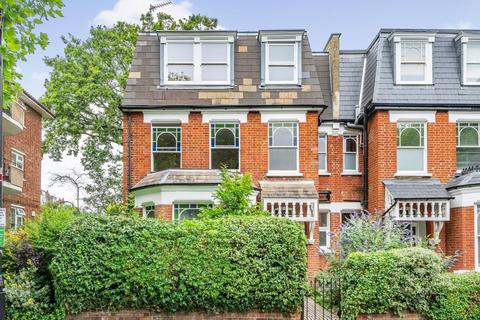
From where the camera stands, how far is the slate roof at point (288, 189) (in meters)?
19.9

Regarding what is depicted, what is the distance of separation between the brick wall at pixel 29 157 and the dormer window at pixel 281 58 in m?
13.0

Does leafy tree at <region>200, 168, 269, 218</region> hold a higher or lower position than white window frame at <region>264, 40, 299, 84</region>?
lower

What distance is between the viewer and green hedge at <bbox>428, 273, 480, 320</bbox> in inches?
504

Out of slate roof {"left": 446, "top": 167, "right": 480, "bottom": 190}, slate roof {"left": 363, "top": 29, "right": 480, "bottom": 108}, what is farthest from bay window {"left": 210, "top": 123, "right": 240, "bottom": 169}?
slate roof {"left": 446, "top": 167, "right": 480, "bottom": 190}

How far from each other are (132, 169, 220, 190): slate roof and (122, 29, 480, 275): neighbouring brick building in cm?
20

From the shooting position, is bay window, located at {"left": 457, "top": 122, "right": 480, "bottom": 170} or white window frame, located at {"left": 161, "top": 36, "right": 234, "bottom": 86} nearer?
white window frame, located at {"left": 161, "top": 36, "right": 234, "bottom": 86}

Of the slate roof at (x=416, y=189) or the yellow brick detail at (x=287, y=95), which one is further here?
the yellow brick detail at (x=287, y=95)

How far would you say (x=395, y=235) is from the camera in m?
16.5

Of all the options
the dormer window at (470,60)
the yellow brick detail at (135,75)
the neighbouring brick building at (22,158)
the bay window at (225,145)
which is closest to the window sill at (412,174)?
the dormer window at (470,60)

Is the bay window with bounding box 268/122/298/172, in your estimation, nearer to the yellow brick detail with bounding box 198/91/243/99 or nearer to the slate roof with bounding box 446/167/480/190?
the yellow brick detail with bounding box 198/91/243/99

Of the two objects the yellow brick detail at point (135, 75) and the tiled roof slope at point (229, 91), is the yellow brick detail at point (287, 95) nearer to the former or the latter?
the tiled roof slope at point (229, 91)

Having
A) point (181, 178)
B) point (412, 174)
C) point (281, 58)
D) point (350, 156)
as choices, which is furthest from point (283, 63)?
point (412, 174)

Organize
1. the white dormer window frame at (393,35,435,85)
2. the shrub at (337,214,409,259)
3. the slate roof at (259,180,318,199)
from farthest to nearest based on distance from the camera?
the white dormer window frame at (393,35,435,85), the slate roof at (259,180,318,199), the shrub at (337,214,409,259)

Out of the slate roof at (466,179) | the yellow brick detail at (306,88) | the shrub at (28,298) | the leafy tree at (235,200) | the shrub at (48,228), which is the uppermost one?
the yellow brick detail at (306,88)
